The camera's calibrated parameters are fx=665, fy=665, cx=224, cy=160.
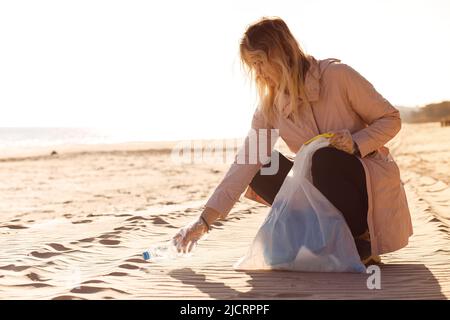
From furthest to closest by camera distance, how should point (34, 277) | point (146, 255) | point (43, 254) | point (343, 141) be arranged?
point (43, 254) < point (146, 255) < point (34, 277) < point (343, 141)

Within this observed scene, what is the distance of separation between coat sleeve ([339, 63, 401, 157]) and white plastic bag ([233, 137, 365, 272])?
0.23 meters

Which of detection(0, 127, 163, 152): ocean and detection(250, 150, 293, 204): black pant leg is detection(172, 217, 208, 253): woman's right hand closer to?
detection(250, 150, 293, 204): black pant leg

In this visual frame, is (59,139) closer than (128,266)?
No

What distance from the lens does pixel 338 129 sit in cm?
393

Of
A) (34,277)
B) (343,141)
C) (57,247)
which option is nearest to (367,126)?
(343,141)

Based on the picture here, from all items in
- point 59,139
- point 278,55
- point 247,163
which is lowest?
point 59,139

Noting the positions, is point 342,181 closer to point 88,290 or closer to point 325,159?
point 325,159

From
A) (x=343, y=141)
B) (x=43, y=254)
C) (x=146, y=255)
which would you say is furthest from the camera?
(x=43, y=254)

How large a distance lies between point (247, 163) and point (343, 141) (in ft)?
2.21

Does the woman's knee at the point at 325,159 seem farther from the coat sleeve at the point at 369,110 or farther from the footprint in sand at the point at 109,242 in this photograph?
the footprint in sand at the point at 109,242

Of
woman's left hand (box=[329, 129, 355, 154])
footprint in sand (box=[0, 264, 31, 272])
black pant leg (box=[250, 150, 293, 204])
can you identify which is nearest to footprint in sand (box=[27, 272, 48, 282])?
footprint in sand (box=[0, 264, 31, 272])

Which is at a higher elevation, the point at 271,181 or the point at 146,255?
the point at 271,181

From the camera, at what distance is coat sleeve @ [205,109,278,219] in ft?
13.3
